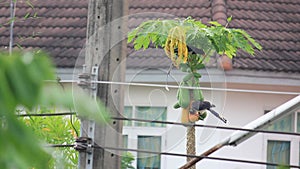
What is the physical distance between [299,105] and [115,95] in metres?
0.91

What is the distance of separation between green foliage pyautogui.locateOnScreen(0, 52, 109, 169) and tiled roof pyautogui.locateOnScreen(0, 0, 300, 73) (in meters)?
9.41

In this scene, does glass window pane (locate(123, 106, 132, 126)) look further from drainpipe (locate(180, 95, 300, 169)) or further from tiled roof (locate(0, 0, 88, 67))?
tiled roof (locate(0, 0, 88, 67))

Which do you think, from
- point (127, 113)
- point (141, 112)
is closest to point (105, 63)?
point (127, 113)

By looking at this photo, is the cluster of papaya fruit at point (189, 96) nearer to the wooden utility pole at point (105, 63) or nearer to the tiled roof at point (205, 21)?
the wooden utility pole at point (105, 63)

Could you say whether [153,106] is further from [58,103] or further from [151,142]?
[58,103]

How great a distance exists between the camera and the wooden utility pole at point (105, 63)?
12.7ft

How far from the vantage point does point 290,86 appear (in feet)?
34.4

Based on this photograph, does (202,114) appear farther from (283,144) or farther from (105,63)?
(283,144)

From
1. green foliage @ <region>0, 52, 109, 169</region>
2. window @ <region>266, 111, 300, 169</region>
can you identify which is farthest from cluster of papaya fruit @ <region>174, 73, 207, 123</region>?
window @ <region>266, 111, 300, 169</region>

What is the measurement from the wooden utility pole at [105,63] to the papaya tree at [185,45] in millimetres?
223

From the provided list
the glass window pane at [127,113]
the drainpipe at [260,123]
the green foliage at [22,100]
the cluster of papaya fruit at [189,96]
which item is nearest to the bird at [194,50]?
the cluster of papaya fruit at [189,96]

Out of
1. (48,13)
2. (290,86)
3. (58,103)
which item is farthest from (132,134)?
(48,13)

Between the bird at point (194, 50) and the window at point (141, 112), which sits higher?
the bird at point (194, 50)

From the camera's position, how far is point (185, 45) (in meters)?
4.10
